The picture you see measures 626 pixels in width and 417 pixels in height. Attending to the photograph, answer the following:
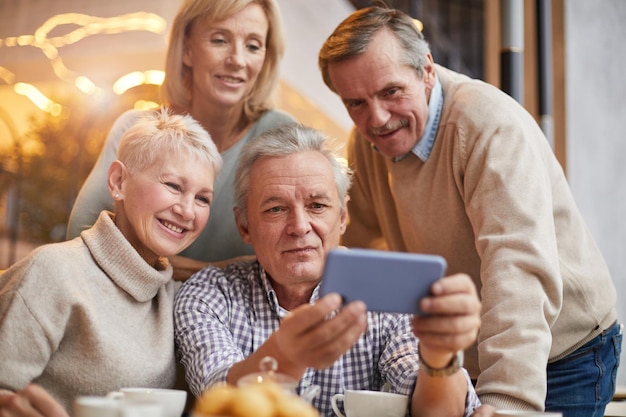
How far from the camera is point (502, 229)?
181 centimetres

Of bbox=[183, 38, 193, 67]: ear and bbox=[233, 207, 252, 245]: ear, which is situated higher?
bbox=[183, 38, 193, 67]: ear

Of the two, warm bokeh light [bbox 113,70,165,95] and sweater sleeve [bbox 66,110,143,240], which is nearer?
sweater sleeve [bbox 66,110,143,240]

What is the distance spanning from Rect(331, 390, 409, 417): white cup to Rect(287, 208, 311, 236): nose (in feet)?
1.51

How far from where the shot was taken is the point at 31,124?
4168 mm

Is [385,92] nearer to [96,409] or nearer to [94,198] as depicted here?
[94,198]

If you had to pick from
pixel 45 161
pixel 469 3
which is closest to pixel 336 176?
pixel 45 161

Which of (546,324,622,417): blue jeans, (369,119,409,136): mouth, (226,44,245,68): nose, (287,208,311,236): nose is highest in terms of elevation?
(226,44,245,68): nose

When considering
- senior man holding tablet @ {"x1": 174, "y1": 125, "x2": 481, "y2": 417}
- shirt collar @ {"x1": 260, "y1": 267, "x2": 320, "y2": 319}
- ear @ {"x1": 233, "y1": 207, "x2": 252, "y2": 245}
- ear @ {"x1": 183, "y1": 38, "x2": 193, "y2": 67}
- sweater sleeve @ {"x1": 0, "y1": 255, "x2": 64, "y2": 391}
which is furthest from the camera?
ear @ {"x1": 183, "y1": 38, "x2": 193, "y2": 67}

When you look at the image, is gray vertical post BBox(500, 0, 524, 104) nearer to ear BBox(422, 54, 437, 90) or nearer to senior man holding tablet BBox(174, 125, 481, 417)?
ear BBox(422, 54, 437, 90)

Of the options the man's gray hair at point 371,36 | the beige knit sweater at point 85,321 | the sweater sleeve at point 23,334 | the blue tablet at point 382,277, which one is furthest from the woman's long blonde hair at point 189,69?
the blue tablet at point 382,277

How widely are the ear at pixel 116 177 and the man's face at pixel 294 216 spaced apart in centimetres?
31

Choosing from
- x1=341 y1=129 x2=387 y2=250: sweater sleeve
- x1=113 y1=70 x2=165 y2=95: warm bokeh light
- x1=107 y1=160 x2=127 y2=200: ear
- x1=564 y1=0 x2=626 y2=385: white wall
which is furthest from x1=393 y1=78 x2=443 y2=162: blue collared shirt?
x1=113 y1=70 x2=165 y2=95: warm bokeh light

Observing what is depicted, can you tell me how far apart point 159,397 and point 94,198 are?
100 centimetres

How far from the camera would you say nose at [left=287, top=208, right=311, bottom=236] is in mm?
1687
